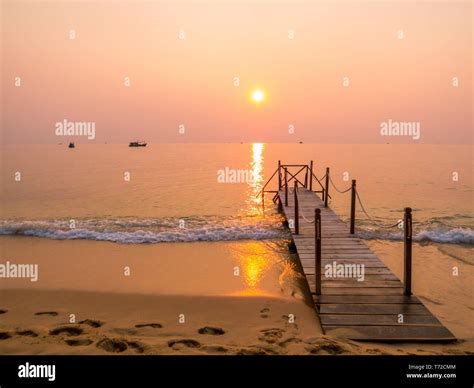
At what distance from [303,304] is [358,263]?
7.12 ft

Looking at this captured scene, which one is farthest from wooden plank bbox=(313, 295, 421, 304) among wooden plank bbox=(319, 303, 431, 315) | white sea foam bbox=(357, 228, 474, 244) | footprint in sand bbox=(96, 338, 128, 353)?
white sea foam bbox=(357, 228, 474, 244)

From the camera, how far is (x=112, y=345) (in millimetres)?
6094

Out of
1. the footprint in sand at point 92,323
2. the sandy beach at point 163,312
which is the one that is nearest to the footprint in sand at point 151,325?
the sandy beach at point 163,312

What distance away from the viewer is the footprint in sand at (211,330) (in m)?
6.84

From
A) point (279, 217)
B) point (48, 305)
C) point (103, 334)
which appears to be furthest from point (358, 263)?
point (279, 217)

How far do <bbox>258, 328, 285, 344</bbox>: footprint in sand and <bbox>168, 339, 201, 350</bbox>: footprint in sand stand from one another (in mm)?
1115

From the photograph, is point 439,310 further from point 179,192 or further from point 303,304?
point 179,192

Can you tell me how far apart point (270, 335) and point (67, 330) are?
3.70 metres

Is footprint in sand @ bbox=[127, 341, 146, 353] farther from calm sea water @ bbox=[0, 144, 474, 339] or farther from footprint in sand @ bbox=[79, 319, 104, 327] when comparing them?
calm sea water @ bbox=[0, 144, 474, 339]

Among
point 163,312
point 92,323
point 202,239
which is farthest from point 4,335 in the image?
point 202,239

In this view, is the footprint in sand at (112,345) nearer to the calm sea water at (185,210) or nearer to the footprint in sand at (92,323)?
the footprint in sand at (92,323)

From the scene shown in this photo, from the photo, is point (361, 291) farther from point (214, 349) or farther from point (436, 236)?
point (436, 236)

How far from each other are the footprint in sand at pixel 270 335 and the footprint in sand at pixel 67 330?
3.32m

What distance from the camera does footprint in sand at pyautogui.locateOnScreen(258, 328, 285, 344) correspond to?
6.38 metres
